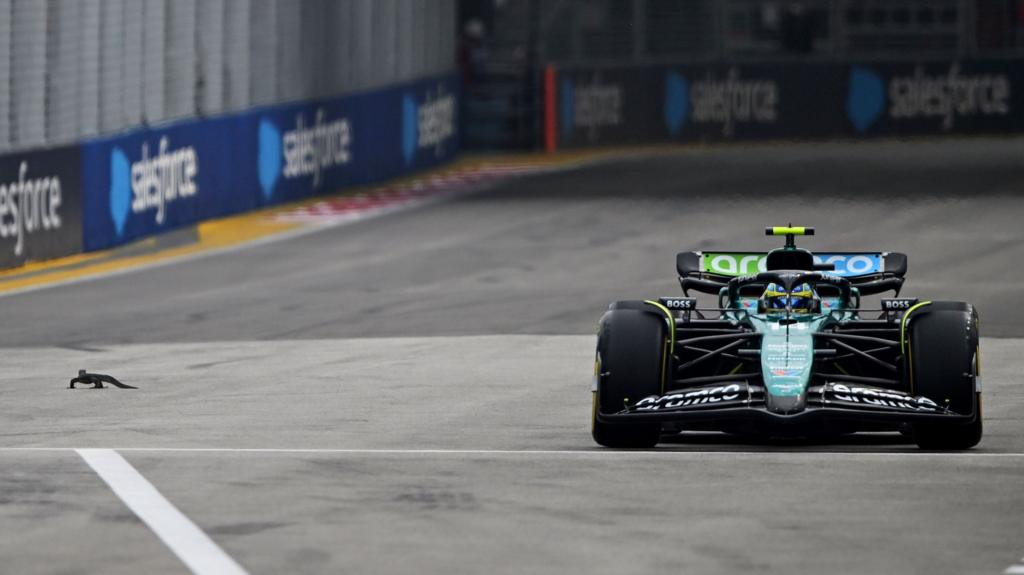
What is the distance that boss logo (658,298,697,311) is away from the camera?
12570mm

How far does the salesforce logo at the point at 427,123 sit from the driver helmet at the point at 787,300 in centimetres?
2562

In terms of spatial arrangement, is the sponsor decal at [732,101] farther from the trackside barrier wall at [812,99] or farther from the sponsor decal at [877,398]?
the sponsor decal at [877,398]

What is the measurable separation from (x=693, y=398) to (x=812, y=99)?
32392 mm

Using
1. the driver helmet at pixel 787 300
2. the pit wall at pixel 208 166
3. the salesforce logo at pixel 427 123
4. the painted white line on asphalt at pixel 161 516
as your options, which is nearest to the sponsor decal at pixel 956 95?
the salesforce logo at pixel 427 123

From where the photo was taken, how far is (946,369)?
38.1 ft

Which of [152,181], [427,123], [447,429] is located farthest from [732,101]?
[447,429]

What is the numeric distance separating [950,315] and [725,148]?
3093 cm

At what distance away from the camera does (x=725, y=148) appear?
42562mm

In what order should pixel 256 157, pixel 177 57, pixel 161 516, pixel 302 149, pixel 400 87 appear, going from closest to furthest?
pixel 161 516
pixel 177 57
pixel 256 157
pixel 302 149
pixel 400 87

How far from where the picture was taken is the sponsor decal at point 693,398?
1157 cm

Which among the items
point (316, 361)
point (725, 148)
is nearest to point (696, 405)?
point (316, 361)

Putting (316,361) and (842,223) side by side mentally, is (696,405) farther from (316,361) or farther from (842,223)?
(842,223)

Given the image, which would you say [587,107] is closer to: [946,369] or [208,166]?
[208,166]

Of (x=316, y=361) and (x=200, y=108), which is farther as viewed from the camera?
(x=200, y=108)
